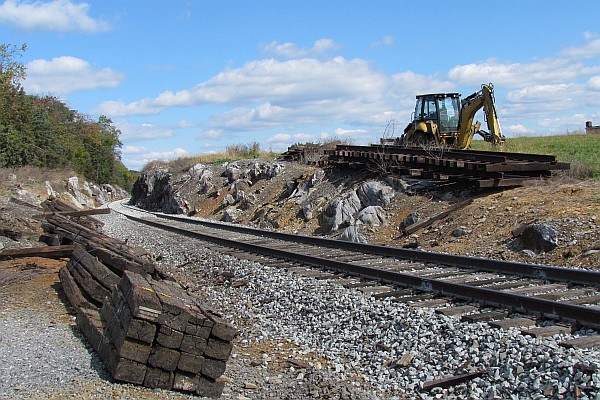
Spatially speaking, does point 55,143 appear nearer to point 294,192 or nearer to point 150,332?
point 294,192

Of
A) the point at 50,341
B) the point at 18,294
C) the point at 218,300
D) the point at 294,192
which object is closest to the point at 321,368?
the point at 50,341

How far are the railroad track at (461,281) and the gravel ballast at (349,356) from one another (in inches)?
20.8

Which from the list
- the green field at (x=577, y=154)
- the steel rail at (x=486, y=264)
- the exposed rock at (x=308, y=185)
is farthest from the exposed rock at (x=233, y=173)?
the steel rail at (x=486, y=264)

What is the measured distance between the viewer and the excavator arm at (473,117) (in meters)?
23.1

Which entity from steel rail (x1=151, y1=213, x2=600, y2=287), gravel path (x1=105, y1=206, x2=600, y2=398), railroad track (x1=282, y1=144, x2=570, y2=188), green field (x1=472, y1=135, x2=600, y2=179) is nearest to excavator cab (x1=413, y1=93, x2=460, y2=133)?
green field (x1=472, y1=135, x2=600, y2=179)

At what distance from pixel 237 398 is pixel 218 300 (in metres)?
4.14

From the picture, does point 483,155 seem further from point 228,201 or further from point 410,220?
point 228,201

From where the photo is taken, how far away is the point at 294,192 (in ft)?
82.2

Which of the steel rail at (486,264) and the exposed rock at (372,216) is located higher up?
the exposed rock at (372,216)

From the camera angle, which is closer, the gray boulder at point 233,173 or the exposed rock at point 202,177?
the gray boulder at point 233,173

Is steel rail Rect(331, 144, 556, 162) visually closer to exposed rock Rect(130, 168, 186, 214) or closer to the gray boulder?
the gray boulder

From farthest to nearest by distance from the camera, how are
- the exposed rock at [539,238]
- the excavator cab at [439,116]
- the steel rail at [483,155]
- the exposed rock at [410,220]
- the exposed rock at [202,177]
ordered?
the exposed rock at [202,177], the excavator cab at [439,116], the steel rail at [483,155], the exposed rock at [410,220], the exposed rock at [539,238]

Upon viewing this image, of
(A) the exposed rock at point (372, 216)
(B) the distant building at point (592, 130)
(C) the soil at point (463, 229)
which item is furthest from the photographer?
(B) the distant building at point (592, 130)

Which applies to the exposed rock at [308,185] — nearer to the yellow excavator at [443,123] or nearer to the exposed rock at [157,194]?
the yellow excavator at [443,123]
